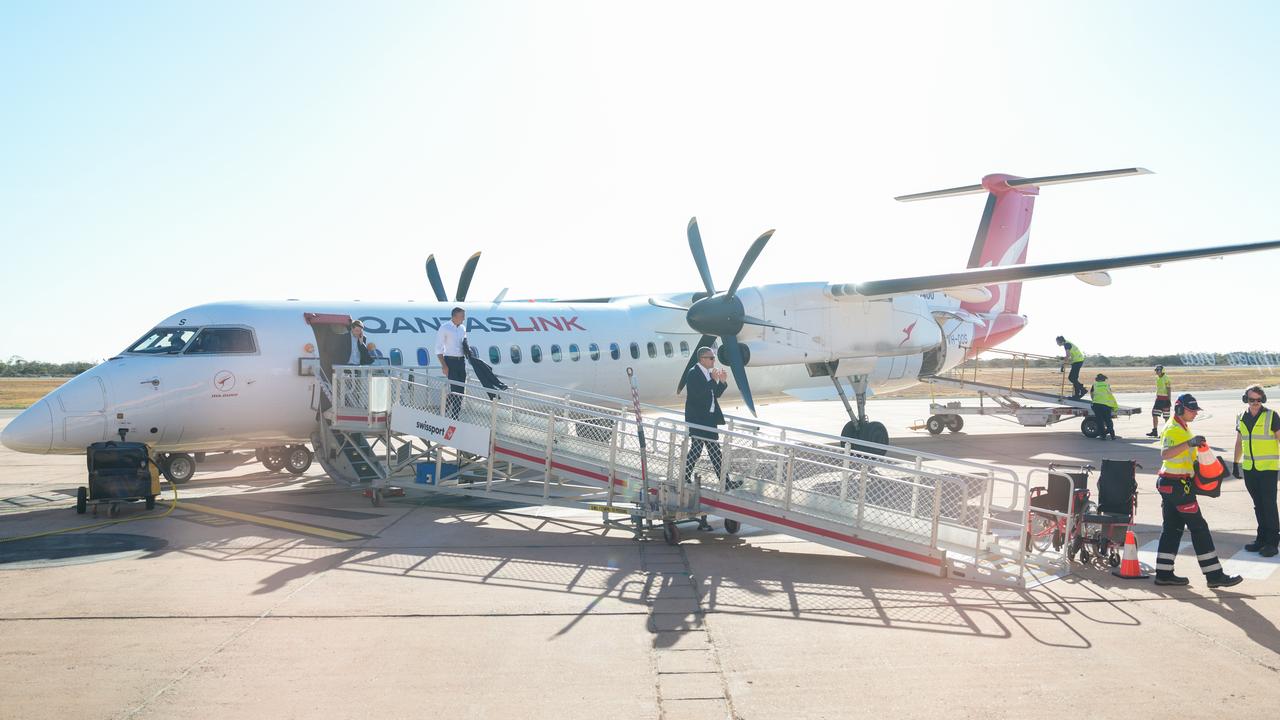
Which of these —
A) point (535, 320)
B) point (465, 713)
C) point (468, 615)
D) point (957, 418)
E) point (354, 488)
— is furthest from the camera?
point (957, 418)

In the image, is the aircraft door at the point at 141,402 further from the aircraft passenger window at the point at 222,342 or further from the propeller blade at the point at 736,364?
the propeller blade at the point at 736,364

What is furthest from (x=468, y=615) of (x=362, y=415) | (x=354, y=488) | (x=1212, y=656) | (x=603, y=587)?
(x=354, y=488)

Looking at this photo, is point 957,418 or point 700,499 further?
point 957,418

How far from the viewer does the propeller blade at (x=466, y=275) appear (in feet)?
68.0

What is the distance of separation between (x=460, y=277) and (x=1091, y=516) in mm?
14564

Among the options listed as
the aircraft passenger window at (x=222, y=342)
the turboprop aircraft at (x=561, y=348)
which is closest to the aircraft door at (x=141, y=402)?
the turboprop aircraft at (x=561, y=348)

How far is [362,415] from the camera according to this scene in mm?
13922

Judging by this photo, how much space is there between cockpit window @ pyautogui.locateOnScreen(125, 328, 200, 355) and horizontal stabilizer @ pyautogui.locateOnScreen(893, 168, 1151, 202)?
1979 centimetres

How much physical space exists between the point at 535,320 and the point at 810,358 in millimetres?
5341

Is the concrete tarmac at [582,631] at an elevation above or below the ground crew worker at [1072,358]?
below

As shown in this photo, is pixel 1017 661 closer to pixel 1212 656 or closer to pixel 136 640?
pixel 1212 656

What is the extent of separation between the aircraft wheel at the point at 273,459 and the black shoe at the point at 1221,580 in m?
15.3

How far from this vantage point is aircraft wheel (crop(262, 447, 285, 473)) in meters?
17.9

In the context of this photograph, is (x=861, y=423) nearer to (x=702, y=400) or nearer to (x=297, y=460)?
(x=702, y=400)
